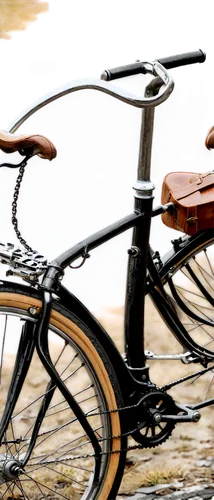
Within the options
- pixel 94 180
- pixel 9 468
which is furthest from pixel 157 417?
pixel 94 180

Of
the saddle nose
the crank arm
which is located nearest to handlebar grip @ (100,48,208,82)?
the saddle nose

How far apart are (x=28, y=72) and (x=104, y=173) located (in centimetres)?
96

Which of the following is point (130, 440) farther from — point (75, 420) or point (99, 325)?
point (99, 325)

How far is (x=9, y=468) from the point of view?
2.78 meters

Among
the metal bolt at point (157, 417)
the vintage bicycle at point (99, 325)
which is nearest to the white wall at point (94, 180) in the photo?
the vintage bicycle at point (99, 325)

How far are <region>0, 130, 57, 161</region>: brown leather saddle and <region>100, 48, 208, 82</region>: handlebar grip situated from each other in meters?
0.34

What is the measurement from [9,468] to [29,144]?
3.47ft

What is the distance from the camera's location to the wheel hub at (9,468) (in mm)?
2777

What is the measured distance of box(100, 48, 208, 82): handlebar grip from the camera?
2.73 metres

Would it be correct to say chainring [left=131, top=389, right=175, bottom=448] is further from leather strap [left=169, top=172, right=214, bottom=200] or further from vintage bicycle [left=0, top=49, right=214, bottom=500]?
leather strap [left=169, top=172, right=214, bottom=200]

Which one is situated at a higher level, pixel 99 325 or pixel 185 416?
pixel 99 325

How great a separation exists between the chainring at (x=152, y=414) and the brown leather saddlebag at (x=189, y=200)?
0.61 metres

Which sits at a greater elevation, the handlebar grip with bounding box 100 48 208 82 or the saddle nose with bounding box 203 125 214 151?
the handlebar grip with bounding box 100 48 208 82

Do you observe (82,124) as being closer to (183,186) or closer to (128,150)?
(128,150)
